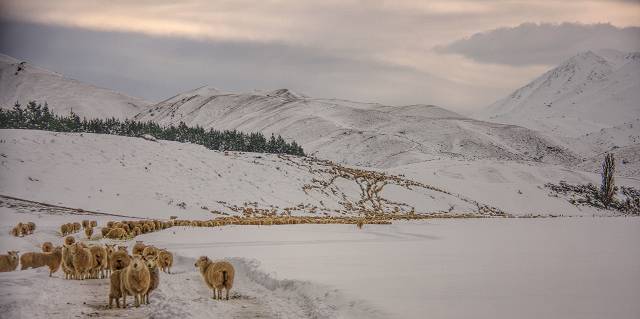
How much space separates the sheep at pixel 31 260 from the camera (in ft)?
63.0

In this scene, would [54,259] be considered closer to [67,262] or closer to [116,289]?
[67,262]

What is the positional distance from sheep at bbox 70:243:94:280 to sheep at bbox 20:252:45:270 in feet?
7.35

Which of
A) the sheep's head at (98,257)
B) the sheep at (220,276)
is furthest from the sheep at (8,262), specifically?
the sheep at (220,276)

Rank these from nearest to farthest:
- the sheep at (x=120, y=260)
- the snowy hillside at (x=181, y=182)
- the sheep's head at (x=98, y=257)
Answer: the sheep at (x=120, y=260)
the sheep's head at (x=98, y=257)
the snowy hillside at (x=181, y=182)

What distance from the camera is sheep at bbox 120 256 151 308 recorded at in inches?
544

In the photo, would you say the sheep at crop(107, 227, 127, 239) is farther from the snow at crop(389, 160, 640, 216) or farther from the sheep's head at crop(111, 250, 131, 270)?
the snow at crop(389, 160, 640, 216)

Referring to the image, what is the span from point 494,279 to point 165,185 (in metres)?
53.1

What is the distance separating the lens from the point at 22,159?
197 feet

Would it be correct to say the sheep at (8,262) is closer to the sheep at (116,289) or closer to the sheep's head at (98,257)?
the sheep's head at (98,257)

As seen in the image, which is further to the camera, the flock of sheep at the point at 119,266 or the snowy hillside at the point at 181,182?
the snowy hillside at the point at 181,182

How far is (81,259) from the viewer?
711 inches

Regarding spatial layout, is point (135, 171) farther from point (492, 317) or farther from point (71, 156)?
point (492, 317)

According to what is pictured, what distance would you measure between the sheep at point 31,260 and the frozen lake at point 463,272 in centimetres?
587

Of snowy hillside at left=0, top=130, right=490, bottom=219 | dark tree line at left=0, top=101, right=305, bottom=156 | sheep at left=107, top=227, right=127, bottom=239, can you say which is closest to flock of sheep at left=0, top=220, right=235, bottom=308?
sheep at left=107, top=227, right=127, bottom=239
